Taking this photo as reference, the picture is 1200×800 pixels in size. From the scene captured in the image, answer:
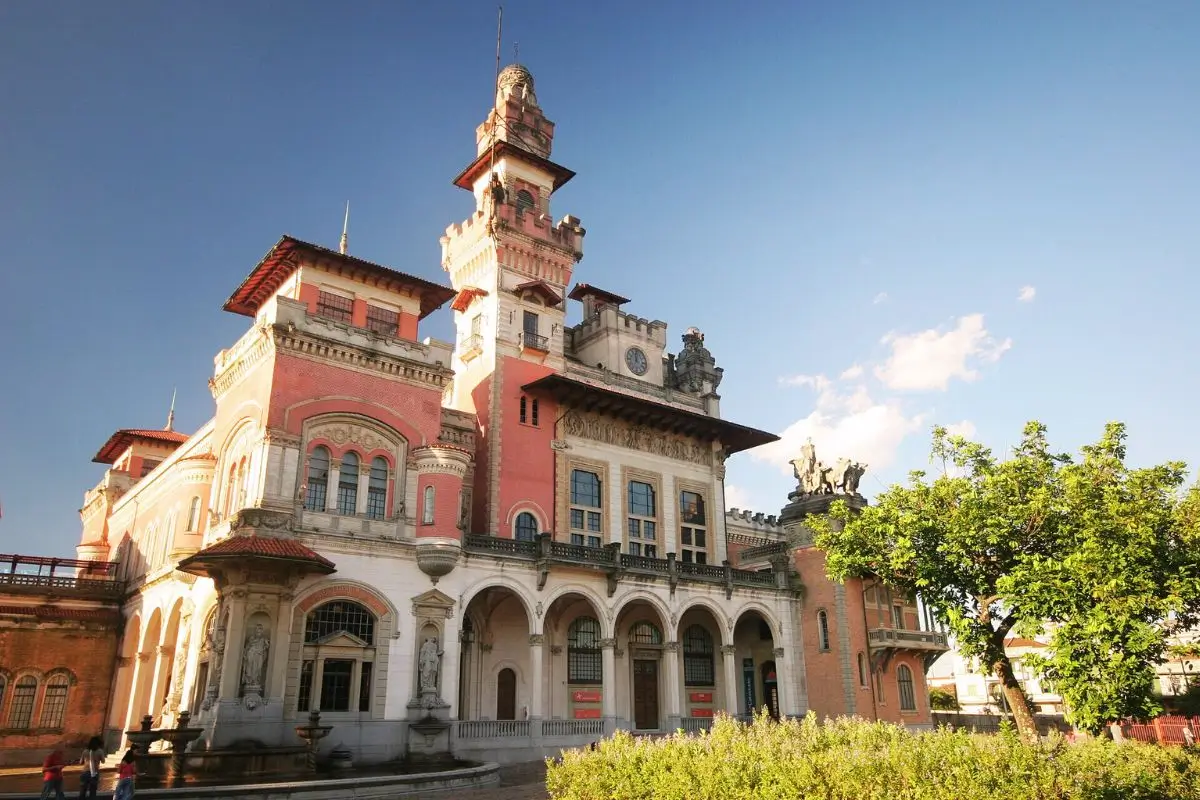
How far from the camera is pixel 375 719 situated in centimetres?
2778

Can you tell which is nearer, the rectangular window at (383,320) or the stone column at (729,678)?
the rectangular window at (383,320)

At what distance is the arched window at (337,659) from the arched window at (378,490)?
3348 millimetres

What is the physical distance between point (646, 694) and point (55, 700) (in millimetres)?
26037

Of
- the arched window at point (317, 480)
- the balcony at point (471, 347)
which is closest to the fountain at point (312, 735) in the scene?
A: the arched window at point (317, 480)

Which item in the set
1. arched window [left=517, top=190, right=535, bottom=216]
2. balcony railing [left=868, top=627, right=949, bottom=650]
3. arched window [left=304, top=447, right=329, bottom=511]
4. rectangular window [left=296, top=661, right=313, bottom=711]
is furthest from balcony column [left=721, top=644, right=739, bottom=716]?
arched window [left=517, top=190, right=535, bottom=216]

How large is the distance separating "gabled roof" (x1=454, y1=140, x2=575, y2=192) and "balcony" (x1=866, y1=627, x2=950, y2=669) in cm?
2830

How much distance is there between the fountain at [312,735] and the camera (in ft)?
80.7

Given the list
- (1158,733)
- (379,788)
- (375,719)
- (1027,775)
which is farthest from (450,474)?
(1158,733)

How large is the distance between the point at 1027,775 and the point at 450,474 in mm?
21748

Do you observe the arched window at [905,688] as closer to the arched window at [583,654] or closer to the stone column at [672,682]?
the stone column at [672,682]

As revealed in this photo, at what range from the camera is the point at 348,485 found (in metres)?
30.0

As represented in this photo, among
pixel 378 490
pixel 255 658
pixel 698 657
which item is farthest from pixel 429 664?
pixel 698 657

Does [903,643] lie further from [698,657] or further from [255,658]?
[255,658]

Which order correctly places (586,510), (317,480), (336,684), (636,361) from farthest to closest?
1. (636,361)
2. (586,510)
3. (317,480)
4. (336,684)
